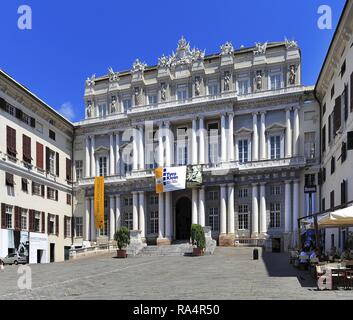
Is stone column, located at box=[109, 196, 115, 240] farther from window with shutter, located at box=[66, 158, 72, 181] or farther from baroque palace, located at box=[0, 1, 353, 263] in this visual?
window with shutter, located at box=[66, 158, 72, 181]

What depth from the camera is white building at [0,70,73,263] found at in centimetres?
3744

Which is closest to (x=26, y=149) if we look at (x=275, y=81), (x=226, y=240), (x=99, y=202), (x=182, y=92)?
(x=99, y=202)

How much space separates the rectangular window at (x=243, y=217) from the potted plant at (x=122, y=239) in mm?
11953

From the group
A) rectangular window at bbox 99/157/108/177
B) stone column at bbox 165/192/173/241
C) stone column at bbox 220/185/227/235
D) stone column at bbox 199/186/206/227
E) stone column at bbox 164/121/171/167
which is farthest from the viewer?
rectangular window at bbox 99/157/108/177

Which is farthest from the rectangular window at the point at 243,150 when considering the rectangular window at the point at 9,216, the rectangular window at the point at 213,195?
the rectangular window at the point at 9,216

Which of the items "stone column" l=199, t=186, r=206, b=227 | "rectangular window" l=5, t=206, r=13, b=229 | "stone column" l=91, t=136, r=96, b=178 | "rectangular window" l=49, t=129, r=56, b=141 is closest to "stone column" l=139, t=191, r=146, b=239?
"stone column" l=199, t=186, r=206, b=227

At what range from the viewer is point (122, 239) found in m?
A: 36.4

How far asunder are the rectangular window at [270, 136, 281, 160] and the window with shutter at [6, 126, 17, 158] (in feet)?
74.8

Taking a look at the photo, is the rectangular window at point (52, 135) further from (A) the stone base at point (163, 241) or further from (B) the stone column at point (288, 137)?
(B) the stone column at point (288, 137)

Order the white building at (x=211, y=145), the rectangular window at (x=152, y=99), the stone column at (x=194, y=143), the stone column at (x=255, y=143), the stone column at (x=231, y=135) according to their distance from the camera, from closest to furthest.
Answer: the white building at (x=211, y=145) < the stone column at (x=255, y=143) < the stone column at (x=231, y=135) < the stone column at (x=194, y=143) < the rectangular window at (x=152, y=99)

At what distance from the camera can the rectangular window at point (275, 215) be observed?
Result: 4244 centimetres

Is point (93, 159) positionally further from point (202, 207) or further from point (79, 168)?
point (202, 207)

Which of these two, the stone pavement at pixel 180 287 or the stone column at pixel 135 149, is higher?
the stone column at pixel 135 149

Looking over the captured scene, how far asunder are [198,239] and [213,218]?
32.4 feet
